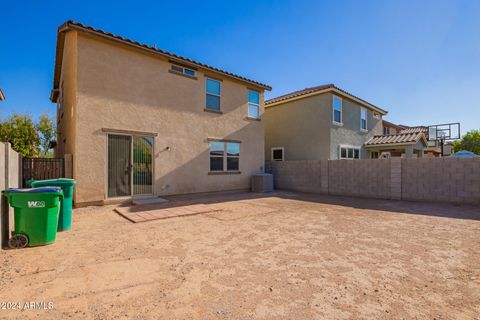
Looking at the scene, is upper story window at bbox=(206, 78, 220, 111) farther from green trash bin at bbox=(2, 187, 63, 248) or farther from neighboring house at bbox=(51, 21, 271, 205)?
green trash bin at bbox=(2, 187, 63, 248)

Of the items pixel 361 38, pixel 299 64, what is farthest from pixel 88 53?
pixel 361 38

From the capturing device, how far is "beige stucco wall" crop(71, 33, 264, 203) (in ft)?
26.4

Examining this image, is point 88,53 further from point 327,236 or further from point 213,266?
point 327,236

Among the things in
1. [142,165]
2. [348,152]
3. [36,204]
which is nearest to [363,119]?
[348,152]

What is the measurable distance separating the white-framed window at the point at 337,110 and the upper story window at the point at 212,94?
334 inches

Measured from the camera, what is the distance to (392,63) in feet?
37.7

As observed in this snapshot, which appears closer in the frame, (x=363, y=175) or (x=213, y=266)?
(x=213, y=266)

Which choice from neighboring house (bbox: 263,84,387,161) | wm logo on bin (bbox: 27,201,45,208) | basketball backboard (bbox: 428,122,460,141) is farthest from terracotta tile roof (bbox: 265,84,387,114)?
wm logo on bin (bbox: 27,201,45,208)

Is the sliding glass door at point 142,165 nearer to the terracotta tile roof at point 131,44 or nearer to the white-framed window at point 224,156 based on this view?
the white-framed window at point 224,156

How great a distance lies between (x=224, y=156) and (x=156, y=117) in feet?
13.5

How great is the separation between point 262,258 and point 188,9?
9.98 m

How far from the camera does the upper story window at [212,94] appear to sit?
38.2 feet

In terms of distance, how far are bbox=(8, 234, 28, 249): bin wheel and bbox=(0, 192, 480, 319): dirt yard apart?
7.0 inches

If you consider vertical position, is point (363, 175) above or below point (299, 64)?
below
